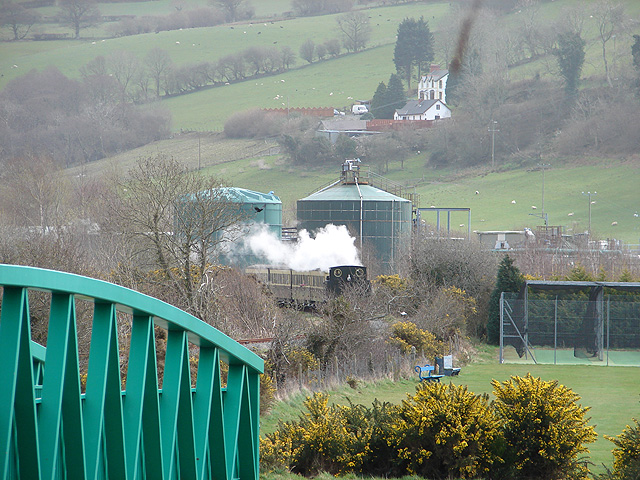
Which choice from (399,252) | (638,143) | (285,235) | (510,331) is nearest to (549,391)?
(510,331)

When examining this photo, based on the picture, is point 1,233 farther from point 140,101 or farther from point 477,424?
point 140,101

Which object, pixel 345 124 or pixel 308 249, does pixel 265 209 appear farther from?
pixel 345 124

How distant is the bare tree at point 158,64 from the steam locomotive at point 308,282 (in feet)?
432

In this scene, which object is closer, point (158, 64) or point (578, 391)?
point (578, 391)

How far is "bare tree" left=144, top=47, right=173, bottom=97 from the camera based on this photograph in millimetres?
171625

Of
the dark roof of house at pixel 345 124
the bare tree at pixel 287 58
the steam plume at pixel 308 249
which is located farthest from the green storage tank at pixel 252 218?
the bare tree at pixel 287 58

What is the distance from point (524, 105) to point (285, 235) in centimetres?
9003

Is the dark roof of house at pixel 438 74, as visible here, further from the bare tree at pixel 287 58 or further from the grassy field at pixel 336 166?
the bare tree at pixel 287 58

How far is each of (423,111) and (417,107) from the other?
6.05 feet

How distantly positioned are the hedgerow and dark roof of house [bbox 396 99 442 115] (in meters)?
139

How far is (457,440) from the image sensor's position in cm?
1244

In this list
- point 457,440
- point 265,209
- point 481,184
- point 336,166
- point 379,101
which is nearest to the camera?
point 457,440

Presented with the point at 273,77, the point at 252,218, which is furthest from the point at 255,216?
the point at 273,77

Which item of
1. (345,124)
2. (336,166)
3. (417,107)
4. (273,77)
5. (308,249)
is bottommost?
(308,249)
